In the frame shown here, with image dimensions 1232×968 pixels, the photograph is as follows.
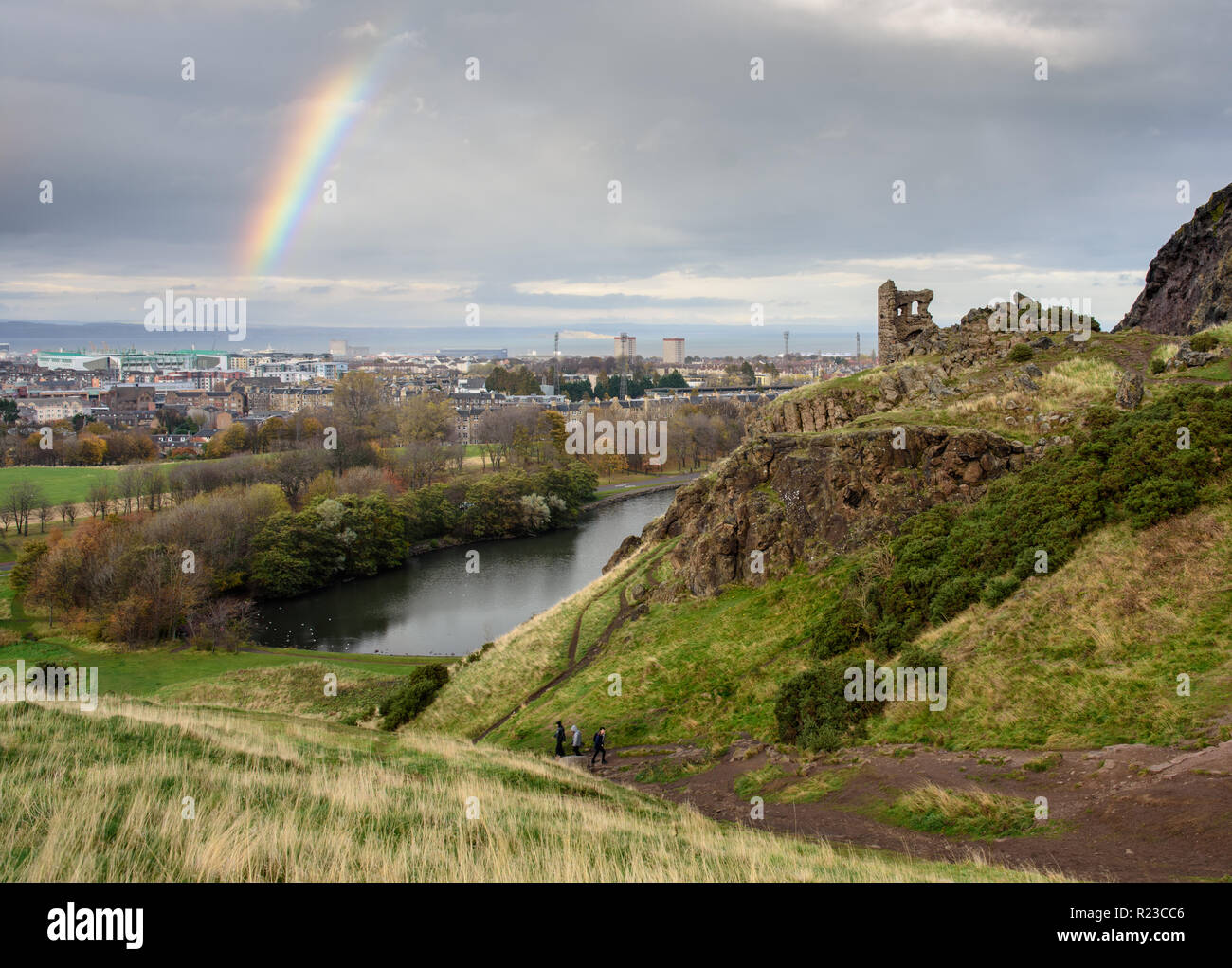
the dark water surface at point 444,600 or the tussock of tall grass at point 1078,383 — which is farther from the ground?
the tussock of tall grass at point 1078,383

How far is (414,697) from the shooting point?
24359 mm

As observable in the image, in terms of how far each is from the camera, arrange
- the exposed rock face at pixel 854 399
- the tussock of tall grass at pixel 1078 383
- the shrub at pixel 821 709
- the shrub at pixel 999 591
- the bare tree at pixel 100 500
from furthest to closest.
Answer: the bare tree at pixel 100 500 → the exposed rock face at pixel 854 399 → the tussock of tall grass at pixel 1078 383 → the shrub at pixel 999 591 → the shrub at pixel 821 709

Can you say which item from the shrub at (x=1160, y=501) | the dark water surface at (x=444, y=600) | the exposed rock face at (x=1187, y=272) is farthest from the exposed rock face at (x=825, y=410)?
the dark water surface at (x=444, y=600)

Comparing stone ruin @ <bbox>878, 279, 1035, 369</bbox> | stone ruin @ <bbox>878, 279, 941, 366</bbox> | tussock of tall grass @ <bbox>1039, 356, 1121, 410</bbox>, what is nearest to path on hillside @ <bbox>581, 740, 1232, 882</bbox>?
tussock of tall grass @ <bbox>1039, 356, 1121, 410</bbox>

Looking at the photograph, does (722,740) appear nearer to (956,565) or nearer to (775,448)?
(956,565)

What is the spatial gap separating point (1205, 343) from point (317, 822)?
25179 mm

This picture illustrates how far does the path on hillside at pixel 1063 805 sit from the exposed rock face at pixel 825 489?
937cm

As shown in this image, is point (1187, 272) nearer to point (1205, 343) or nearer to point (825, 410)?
point (1205, 343)

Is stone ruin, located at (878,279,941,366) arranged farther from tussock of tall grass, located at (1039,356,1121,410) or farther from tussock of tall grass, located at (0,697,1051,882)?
tussock of tall grass, located at (0,697,1051,882)

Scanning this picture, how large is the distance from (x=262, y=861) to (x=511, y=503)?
67.8 meters

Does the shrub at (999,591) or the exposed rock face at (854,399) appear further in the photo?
the exposed rock face at (854,399)

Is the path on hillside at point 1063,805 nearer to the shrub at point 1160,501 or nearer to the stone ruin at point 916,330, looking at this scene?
the shrub at point 1160,501

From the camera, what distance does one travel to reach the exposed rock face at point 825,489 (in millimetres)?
21062
